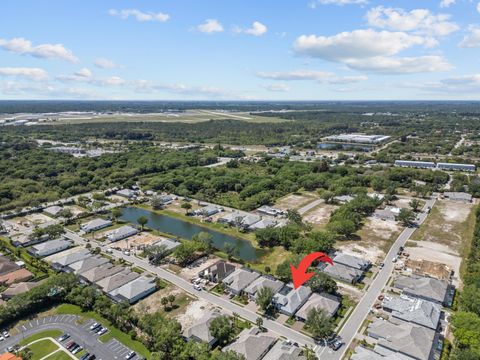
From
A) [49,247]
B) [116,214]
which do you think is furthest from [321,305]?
[116,214]

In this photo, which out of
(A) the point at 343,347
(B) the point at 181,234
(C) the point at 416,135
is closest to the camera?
(A) the point at 343,347

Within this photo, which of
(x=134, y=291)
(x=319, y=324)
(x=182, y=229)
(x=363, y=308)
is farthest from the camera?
(x=182, y=229)

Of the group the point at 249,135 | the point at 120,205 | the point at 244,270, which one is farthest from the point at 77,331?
the point at 249,135

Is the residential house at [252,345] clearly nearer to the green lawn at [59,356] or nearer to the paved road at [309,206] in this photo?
the green lawn at [59,356]

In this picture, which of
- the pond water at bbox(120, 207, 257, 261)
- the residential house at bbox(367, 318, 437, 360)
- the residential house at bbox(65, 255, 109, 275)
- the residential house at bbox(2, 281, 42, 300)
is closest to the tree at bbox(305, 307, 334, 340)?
the residential house at bbox(367, 318, 437, 360)

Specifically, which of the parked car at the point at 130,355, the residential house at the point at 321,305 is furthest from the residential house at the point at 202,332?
the residential house at the point at 321,305

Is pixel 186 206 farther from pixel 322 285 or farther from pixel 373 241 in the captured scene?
pixel 322 285

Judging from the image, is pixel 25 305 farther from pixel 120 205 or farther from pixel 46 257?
pixel 120 205
